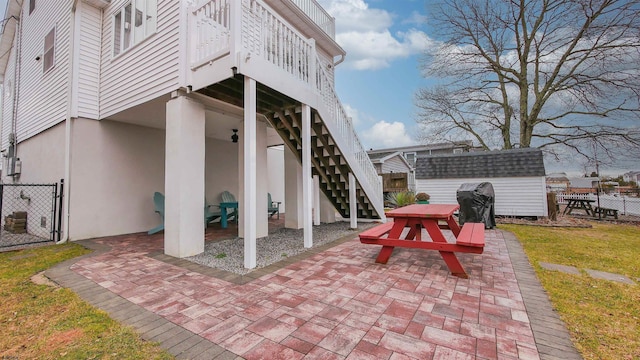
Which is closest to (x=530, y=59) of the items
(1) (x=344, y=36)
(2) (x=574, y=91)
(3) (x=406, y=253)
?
(2) (x=574, y=91)

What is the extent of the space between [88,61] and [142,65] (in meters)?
2.18

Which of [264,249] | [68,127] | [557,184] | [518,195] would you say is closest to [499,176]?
[518,195]

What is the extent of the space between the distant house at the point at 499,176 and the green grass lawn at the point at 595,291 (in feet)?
10.2

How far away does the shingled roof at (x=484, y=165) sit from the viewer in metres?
9.12

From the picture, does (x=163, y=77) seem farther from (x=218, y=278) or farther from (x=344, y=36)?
(x=344, y=36)

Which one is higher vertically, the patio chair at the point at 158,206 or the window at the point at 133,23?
the window at the point at 133,23

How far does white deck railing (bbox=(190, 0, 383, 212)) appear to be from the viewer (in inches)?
155

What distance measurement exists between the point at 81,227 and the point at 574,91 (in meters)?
17.8

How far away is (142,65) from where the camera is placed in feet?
16.9

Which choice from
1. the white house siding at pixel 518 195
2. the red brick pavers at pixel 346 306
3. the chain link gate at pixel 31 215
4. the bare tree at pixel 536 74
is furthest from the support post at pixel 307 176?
the bare tree at pixel 536 74

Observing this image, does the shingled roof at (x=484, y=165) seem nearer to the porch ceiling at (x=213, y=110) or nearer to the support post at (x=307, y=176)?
the support post at (x=307, y=176)

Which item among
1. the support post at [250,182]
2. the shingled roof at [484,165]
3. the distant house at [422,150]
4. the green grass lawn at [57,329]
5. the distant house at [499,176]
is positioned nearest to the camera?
the green grass lawn at [57,329]

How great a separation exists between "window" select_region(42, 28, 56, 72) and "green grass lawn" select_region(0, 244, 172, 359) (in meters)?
6.46

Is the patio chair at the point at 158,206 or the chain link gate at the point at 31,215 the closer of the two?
the chain link gate at the point at 31,215
